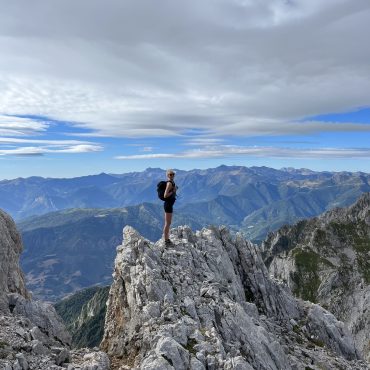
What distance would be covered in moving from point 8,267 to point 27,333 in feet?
36.1

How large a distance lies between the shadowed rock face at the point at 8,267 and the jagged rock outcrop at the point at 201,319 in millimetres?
8621

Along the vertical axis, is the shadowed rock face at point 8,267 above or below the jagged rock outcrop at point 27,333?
above

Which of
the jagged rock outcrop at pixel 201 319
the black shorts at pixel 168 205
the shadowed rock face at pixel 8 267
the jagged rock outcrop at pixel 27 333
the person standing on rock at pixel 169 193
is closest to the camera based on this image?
the jagged rock outcrop at pixel 27 333

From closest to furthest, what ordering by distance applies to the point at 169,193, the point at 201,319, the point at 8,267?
the point at 201,319 < the point at 8,267 < the point at 169,193

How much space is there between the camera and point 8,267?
115ft

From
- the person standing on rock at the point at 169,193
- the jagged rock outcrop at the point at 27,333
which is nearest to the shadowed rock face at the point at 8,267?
the jagged rock outcrop at the point at 27,333

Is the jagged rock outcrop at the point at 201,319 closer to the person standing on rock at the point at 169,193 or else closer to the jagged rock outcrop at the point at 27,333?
the jagged rock outcrop at the point at 27,333

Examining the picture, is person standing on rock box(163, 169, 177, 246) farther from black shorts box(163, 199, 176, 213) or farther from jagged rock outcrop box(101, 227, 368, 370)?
jagged rock outcrop box(101, 227, 368, 370)

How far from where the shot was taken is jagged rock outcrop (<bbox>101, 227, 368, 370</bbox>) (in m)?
27.7

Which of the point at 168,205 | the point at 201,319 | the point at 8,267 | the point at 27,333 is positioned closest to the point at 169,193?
the point at 168,205

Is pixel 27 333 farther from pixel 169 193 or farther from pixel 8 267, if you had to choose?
pixel 169 193

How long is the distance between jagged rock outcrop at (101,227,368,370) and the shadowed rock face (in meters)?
8.62

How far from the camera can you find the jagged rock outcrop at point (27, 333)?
2306 centimetres

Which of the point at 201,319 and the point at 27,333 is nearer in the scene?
the point at 27,333
